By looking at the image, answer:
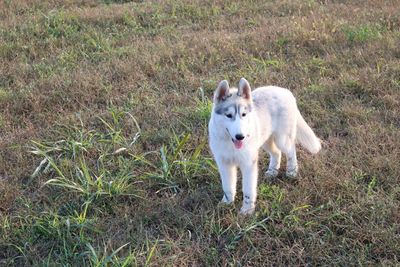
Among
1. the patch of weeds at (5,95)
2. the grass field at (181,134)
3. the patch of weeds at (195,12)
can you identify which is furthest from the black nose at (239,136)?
the patch of weeds at (195,12)

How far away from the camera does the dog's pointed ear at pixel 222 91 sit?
3.57m

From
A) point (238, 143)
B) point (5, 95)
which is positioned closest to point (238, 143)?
point (238, 143)

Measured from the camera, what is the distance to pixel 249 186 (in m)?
3.80

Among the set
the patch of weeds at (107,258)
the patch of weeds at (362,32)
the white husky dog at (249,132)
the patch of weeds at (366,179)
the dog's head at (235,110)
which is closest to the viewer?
the patch of weeds at (107,258)

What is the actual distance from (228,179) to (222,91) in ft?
2.43

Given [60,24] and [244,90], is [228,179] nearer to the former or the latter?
[244,90]

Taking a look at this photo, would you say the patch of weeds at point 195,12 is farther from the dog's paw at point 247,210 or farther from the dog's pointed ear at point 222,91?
the dog's paw at point 247,210

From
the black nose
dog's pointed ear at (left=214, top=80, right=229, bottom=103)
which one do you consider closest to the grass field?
the black nose

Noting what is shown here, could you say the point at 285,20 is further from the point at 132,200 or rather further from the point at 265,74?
the point at 132,200

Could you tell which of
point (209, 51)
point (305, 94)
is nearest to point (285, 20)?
point (209, 51)

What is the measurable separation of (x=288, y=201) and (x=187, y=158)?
111 cm

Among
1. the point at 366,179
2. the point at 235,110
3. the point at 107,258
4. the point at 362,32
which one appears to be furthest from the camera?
the point at 362,32

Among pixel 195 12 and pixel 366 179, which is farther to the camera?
pixel 195 12

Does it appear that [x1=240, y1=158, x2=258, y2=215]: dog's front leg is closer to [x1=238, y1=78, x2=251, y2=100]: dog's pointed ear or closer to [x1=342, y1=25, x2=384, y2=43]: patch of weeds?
[x1=238, y1=78, x2=251, y2=100]: dog's pointed ear
